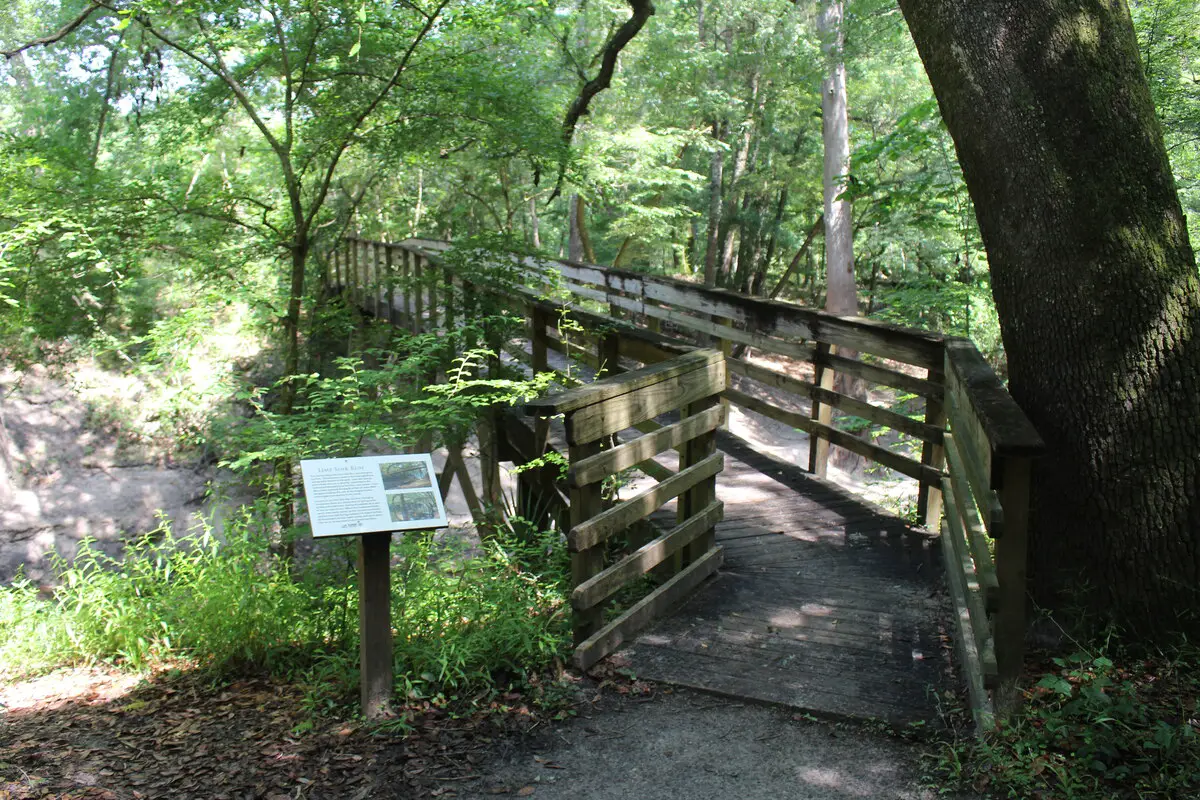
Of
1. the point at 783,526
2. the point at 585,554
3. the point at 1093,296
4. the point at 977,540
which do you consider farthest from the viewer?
the point at 783,526

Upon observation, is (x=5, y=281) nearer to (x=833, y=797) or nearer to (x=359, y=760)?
(x=359, y=760)

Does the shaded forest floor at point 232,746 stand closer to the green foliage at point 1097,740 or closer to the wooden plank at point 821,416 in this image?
the green foliage at point 1097,740

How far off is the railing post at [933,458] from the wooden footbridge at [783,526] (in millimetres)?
14

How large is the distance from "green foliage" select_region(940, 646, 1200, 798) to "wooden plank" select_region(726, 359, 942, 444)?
7.75ft

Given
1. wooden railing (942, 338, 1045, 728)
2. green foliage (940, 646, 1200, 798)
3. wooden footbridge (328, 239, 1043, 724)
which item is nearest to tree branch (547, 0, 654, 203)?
wooden footbridge (328, 239, 1043, 724)

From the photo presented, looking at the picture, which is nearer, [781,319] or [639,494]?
[639,494]

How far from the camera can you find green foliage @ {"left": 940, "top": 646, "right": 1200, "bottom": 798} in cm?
274

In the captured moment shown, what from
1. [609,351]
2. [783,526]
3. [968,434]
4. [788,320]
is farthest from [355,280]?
[968,434]

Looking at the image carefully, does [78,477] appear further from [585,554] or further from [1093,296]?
[1093,296]

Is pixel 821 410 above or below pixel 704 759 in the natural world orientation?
above

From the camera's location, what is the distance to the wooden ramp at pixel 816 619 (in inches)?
152

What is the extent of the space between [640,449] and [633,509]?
31 cm

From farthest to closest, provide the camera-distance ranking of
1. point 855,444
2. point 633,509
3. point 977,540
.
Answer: point 855,444, point 633,509, point 977,540

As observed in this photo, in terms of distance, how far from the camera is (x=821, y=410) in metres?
6.84
